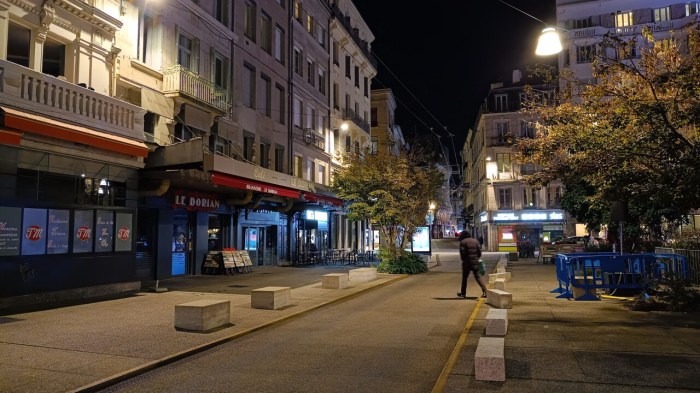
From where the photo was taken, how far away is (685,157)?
9531 millimetres

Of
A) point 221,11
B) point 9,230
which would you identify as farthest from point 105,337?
point 221,11

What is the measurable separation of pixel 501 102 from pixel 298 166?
3189 cm

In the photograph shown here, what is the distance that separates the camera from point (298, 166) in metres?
29.5

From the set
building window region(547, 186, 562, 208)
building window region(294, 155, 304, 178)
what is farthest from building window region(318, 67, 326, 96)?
building window region(547, 186, 562, 208)

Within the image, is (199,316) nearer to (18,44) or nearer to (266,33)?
(18,44)

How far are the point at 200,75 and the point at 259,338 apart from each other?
532 inches

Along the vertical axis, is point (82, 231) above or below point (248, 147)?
below

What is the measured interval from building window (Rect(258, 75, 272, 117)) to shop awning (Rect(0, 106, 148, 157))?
1137cm

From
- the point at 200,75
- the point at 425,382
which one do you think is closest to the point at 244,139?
the point at 200,75

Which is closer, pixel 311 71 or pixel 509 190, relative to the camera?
pixel 311 71

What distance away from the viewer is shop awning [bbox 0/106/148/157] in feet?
33.8

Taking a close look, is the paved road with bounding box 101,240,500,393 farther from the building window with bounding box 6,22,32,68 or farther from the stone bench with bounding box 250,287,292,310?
the building window with bounding box 6,22,32,68

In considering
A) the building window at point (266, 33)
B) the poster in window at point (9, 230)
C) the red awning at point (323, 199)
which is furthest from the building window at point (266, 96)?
the poster in window at point (9, 230)

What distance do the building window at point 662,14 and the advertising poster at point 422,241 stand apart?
30.5m
